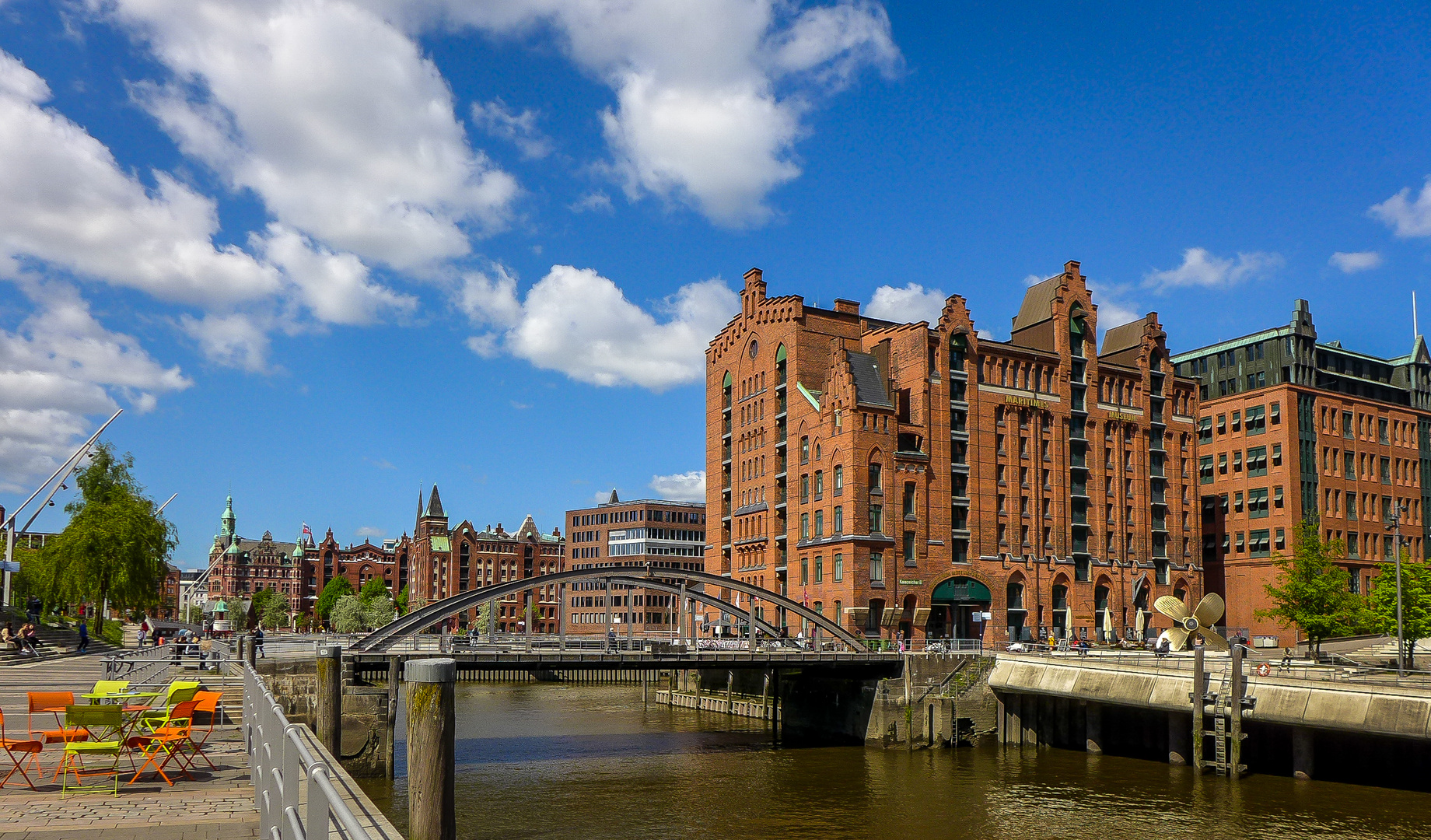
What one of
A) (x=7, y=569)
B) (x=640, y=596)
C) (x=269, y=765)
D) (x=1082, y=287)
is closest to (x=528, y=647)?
(x=7, y=569)

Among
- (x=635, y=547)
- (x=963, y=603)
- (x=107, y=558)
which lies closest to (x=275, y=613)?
(x=635, y=547)

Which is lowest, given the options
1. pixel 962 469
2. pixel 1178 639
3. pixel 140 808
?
pixel 1178 639

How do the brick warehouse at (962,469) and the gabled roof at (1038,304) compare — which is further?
the gabled roof at (1038,304)

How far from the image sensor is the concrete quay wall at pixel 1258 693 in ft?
113

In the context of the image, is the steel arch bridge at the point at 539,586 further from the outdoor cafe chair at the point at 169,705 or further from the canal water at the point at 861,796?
the outdoor cafe chair at the point at 169,705

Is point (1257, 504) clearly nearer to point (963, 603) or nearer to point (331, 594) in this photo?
point (963, 603)

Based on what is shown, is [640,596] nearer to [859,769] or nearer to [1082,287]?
[1082,287]

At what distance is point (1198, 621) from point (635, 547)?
3896 inches

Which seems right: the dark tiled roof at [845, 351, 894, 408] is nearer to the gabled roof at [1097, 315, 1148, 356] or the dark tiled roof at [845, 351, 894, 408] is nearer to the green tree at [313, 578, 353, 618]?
the gabled roof at [1097, 315, 1148, 356]

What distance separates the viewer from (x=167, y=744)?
51.7 ft

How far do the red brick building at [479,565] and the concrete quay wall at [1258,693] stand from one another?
388ft

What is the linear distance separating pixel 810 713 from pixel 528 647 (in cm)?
1720

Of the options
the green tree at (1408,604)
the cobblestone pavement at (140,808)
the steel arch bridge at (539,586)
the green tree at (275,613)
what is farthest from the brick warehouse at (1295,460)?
the green tree at (275,613)

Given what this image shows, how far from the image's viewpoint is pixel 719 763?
46.7 m
